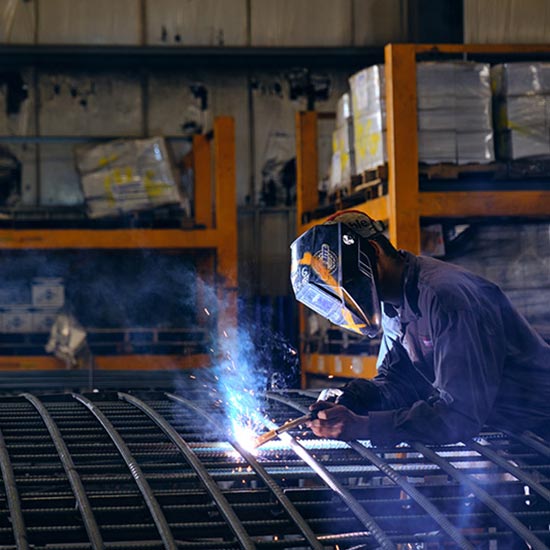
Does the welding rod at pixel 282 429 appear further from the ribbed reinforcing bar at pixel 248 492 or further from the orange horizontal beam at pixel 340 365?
the orange horizontal beam at pixel 340 365

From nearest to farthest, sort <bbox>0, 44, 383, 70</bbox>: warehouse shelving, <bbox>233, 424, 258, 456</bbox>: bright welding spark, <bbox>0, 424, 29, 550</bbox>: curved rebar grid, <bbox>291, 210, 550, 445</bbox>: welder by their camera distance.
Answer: <bbox>0, 424, 29, 550</bbox>: curved rebar grid
<bbox>291, 210, 550, 445</bbox>: welder
<bbox>233, 424, 258, 456</bbox>: bright welding spark
<bbox>0, 44, 383, 70</bbox>: warehouse shelving

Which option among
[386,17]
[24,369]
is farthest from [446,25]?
[24,369]

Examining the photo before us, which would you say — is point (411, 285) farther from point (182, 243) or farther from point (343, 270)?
point (182, 243)

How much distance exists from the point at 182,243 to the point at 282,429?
642cm

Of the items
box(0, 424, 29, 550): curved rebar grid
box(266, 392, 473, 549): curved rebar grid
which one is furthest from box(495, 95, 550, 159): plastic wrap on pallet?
box(0, 424, 29, 550): curved rebar grid

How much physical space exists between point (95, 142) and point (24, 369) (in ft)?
9.33

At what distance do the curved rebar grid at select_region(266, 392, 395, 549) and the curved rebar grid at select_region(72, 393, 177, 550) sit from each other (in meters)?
0.56

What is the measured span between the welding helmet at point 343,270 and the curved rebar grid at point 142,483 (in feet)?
2.88

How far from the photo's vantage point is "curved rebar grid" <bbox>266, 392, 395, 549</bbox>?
2.91 metres

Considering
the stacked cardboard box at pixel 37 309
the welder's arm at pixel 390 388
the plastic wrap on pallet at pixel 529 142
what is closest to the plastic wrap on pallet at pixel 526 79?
the plastic wrap on pallet at pixel 529 142

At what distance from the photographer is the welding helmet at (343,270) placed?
12.0 ft

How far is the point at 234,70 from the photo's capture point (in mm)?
13422

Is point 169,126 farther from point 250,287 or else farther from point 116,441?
point 116,441

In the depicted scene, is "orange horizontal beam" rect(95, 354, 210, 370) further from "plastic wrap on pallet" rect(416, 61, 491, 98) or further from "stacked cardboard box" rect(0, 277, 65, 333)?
"plastic wrap on pallet" rect(416, 61, 491, 98)
